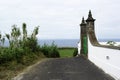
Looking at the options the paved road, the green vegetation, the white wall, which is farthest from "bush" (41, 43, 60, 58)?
the paved road

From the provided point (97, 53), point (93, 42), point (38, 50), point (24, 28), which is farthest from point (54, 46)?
point (97, 53)

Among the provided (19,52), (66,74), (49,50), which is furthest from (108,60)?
(49,50)

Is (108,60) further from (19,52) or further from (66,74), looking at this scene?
(19,52)

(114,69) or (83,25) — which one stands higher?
(83,25)

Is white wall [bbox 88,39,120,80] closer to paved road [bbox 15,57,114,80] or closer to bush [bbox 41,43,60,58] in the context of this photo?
paved road [bbox 15,57,114,80]

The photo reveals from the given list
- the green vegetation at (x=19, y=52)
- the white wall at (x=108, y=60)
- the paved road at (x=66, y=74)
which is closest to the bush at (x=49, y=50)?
the green vegetation at (x=19, y=52)

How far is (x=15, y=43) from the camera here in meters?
21.0

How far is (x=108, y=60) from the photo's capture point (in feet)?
37.5

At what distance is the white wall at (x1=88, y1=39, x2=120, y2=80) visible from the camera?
9.69 meters

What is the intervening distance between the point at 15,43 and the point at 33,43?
1.76 meters

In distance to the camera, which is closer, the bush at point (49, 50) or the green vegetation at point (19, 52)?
the green vegetation at point (19, 52)

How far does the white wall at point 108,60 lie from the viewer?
31.8 ft

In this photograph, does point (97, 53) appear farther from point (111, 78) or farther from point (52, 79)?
point (52, 79)

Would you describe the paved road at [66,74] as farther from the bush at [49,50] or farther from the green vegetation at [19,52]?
the bush at [49,50]
